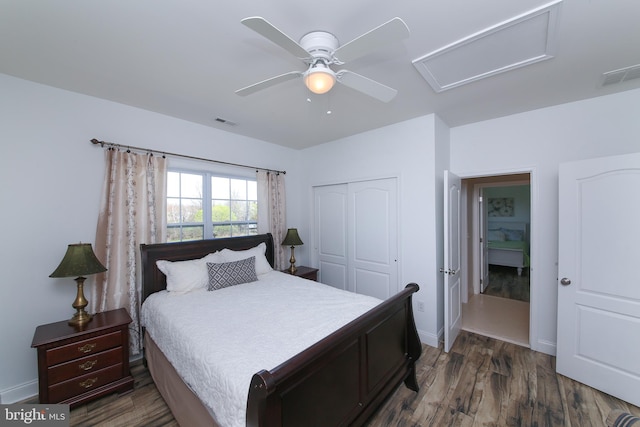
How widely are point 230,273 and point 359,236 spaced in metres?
1.81

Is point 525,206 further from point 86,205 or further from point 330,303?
point 86,205

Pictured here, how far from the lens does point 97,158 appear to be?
93.7 inches

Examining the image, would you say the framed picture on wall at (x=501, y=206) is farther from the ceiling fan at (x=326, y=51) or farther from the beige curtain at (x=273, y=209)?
the ceiling fan at (x=326, y=51)

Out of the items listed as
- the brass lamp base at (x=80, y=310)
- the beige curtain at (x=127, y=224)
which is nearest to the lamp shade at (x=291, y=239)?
the beige curtain at (x=127, y=224)

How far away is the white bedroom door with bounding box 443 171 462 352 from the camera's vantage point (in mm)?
2650

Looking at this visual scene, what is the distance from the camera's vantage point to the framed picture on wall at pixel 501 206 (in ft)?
21.8

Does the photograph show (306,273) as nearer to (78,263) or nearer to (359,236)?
(359,236)

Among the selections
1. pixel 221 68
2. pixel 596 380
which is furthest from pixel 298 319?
pixel 596 380

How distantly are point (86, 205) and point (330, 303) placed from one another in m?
2.48

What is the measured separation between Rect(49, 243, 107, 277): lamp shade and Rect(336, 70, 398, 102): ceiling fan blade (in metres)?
2.42

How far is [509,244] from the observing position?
6.00 m

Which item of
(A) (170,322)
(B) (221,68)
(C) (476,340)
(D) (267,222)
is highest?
(B) (221,68)

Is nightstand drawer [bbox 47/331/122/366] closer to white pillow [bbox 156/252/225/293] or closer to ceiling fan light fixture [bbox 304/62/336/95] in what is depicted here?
white pillow [bbox 156/252/225/293]

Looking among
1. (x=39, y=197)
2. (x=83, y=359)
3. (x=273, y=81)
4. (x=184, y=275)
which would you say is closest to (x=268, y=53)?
(x=273, y=81)
